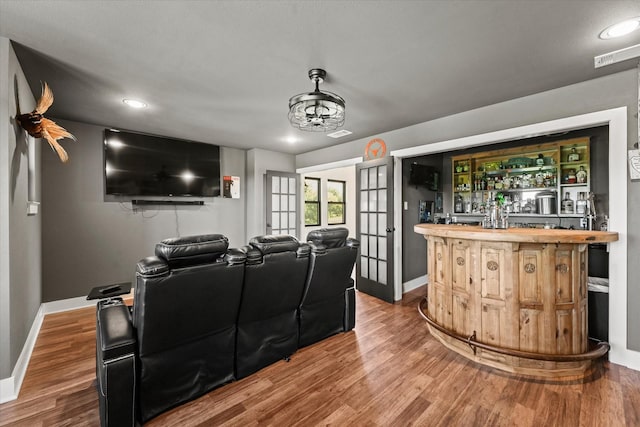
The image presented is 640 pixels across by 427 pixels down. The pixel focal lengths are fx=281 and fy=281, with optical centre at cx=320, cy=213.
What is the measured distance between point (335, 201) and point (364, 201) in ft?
10.4

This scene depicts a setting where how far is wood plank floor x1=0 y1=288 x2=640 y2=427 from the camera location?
5.88 feet

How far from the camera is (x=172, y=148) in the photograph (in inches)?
181

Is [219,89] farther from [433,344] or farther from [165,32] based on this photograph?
[433,344]

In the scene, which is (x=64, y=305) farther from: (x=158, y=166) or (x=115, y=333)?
(x=115, y=333)

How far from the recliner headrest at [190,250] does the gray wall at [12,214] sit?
4.04 ft

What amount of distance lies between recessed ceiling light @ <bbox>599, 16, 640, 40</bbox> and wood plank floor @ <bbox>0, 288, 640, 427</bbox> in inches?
99.0

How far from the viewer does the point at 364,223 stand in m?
4.67

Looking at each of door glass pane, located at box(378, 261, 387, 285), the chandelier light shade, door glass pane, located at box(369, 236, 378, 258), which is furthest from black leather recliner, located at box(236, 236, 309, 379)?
door glass pane, located at box(369, 236, 378, 258)

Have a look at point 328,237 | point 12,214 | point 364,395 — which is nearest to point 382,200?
point 328,237

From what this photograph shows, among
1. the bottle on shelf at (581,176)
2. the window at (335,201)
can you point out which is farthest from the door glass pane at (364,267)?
the bottle on shelf at (581,176)

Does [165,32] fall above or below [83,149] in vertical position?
above

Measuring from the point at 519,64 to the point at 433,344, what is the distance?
2.62 m

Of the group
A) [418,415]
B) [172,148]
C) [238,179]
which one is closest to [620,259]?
[418,415]

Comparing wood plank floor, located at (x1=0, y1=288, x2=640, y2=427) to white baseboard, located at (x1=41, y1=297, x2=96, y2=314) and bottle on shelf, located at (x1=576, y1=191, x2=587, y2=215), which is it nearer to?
white baseboard, located at (x1=41, y1=297, x2=96, y2=314)
